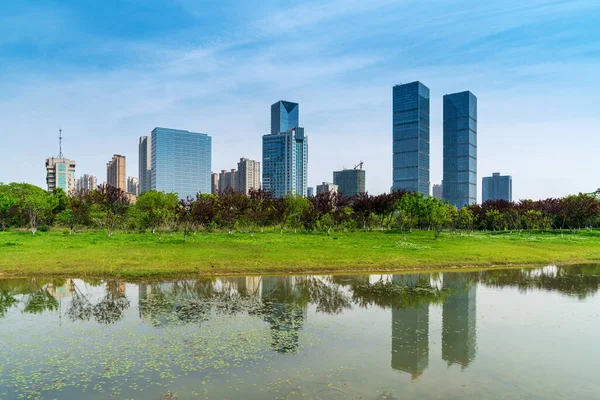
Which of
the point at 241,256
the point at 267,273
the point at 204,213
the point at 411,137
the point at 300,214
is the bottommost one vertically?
the point at 267,273

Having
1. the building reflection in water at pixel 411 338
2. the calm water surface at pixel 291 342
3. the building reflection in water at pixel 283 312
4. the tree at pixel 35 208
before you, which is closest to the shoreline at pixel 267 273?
the calm water surface at pixel 291 342

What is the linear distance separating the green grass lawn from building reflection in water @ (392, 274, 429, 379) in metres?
8.31

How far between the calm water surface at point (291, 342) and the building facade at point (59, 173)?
151 m

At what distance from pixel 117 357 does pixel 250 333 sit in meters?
3.28

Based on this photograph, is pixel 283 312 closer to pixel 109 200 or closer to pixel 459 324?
pixel 459 324

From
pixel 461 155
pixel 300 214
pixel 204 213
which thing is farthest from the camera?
pixel 461 155

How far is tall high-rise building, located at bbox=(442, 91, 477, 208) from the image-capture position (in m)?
189

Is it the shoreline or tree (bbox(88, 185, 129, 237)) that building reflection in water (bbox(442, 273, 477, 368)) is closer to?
the shoreline

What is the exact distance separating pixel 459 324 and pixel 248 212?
27728mm

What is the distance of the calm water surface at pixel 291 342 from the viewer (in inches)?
305

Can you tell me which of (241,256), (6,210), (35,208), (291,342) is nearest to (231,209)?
(241,256)

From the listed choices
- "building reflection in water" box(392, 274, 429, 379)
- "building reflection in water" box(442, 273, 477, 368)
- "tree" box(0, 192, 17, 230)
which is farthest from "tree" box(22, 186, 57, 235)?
"building reflection in water" box(442, 273, 477, 368)

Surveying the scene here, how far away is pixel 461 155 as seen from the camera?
192750 millimetres

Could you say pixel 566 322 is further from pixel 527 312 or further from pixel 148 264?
pixel 148 264
